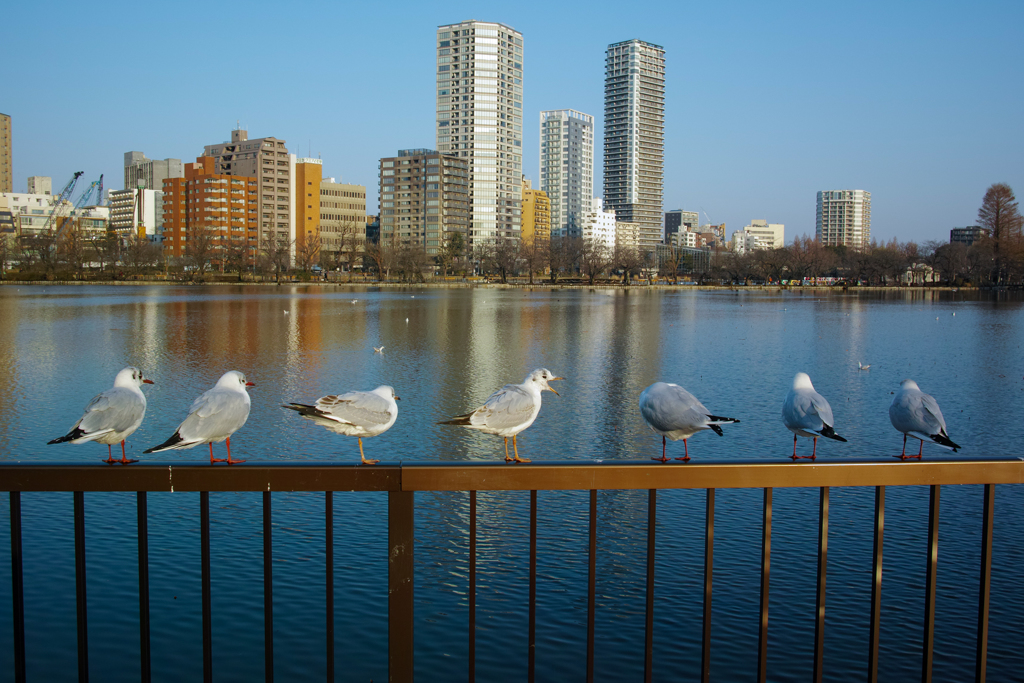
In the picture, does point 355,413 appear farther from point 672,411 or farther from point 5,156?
point 5,156

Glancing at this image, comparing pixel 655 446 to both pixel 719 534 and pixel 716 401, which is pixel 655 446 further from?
pixel 716 401

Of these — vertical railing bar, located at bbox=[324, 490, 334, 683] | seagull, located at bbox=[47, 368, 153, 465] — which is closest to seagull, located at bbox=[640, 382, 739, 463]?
vertical railing bar, located at bbox=[324, 490, 334, 683]

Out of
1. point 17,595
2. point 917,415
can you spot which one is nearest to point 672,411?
point 917,415

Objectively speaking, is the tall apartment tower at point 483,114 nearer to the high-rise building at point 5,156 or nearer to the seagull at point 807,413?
the high-rise building at point 5,156

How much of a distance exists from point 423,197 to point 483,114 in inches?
978

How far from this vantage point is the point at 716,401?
18922 mm

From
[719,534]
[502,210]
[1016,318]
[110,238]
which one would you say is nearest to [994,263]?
[1016,318]

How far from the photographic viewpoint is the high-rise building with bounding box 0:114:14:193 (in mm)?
191625

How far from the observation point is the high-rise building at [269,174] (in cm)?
14538

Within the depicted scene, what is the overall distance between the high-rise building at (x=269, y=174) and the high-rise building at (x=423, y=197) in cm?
2076

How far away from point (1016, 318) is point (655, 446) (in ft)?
160

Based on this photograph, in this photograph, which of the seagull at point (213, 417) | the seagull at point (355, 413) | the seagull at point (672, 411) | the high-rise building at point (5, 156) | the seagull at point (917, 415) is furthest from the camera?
the high-rise building at point (5, 156)

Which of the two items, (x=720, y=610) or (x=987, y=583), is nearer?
(x=987, y=583)

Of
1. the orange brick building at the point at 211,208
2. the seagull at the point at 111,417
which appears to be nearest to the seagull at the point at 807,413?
the seagull at the point at 111,417
